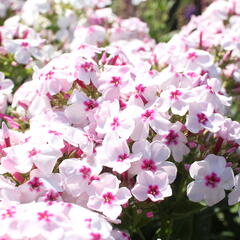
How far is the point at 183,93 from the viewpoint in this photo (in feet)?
4.63

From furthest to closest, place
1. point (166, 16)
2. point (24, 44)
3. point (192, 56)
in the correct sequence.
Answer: point (166, 16) < point (24, 44) < point (192, 56)

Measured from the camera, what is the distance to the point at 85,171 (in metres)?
1.27

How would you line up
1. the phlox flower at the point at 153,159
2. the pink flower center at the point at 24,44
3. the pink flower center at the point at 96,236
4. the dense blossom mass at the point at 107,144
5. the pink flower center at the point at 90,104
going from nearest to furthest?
1. the pink flower center at the point at 96,236
2. the dense blossom mass at the point at 107,144
3. the phlox flower at the point at 153,159
4. the pink flower center at the point at 90,104
5. the pink flower center at the point at 24,44

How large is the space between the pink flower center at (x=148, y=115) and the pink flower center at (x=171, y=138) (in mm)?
60

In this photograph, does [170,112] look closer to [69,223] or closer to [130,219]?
[130,219]

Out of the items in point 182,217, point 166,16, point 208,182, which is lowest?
point 166,16

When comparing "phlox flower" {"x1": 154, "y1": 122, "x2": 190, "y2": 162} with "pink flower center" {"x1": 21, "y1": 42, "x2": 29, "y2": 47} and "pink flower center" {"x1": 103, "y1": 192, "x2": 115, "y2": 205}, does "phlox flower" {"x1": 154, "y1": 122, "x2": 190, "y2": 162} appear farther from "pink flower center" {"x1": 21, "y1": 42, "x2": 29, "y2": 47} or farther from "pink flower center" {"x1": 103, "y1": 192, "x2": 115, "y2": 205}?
"pink flower center" {"x1": 21, "y1": 42, "x2": 29, "y2": 47}

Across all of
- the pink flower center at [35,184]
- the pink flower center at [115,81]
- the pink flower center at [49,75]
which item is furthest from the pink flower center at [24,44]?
the pink flower center at [35,184]

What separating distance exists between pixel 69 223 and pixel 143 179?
28 centimetres

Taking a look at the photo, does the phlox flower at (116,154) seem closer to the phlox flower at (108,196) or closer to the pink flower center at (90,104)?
the phlox flower at (108,196)

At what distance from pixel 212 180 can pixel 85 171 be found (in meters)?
0.31

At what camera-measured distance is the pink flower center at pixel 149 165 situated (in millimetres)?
1307

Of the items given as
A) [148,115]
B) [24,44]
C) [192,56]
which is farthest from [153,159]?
[24,44]

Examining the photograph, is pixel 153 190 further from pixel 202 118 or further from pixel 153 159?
pixel 202 118
